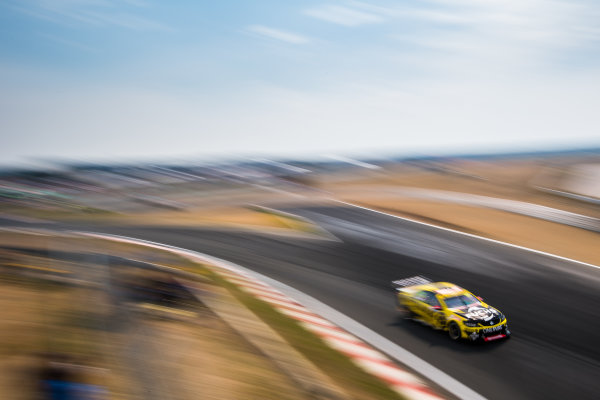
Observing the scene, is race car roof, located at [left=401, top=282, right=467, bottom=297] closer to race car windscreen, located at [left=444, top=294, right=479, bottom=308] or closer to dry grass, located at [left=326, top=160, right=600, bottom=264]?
race car windscreen, located at [left=444, top=294, right=479, bottom=308]

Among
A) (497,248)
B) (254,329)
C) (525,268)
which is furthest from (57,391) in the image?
(497,248)

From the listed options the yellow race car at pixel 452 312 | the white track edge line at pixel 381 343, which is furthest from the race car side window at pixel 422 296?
the white track edge line at pixel 381 343

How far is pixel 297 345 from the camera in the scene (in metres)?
9.81

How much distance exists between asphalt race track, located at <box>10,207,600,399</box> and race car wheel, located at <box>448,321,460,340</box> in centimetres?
16

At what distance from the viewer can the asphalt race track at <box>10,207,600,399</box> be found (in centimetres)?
904

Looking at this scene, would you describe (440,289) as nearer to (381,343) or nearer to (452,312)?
(452,312)

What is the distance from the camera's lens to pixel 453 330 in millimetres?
10562

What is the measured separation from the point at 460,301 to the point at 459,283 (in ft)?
14.1

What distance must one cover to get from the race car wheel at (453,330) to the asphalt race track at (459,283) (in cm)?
16

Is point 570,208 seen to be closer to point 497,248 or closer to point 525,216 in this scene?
point 525,216

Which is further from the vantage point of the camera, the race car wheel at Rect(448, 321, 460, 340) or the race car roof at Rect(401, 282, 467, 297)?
the race car roof at Rect(401, 282, 467, 297)

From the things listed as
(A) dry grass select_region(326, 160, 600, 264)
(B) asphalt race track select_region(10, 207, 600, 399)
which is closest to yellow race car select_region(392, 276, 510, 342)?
(B) asphalt race track select_region(10, 207, 600, 399)

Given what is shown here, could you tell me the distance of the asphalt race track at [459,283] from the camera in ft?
29.7

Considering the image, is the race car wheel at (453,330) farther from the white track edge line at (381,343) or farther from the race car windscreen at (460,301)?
the white track edge line at (381,343)
